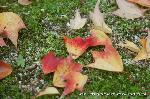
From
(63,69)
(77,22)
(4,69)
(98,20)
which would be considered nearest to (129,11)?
(98,20)

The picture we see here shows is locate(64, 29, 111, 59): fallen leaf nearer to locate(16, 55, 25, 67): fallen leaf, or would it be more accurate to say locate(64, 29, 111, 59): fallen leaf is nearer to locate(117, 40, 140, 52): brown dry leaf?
locate(117, 40, 140, 52): brown dry leaf

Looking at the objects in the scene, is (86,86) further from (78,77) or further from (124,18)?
(124,18)

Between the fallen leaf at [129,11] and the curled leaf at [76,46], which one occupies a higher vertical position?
the fallen leaf at [129,11]

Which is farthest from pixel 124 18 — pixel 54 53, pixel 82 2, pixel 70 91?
pixel 70 91

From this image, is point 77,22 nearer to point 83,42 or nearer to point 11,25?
point 83,42

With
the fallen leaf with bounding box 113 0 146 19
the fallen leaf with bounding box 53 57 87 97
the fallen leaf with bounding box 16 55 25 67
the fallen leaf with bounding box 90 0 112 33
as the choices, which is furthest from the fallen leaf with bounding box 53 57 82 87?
the fallen leaf with bounding box 113 0 146 19

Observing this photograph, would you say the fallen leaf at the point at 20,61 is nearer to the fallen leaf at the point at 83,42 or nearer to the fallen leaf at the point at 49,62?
the fallen leaf at the point at 49,62

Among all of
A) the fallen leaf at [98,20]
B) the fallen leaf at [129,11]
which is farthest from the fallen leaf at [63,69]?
the fallen leaf at [129,11]
